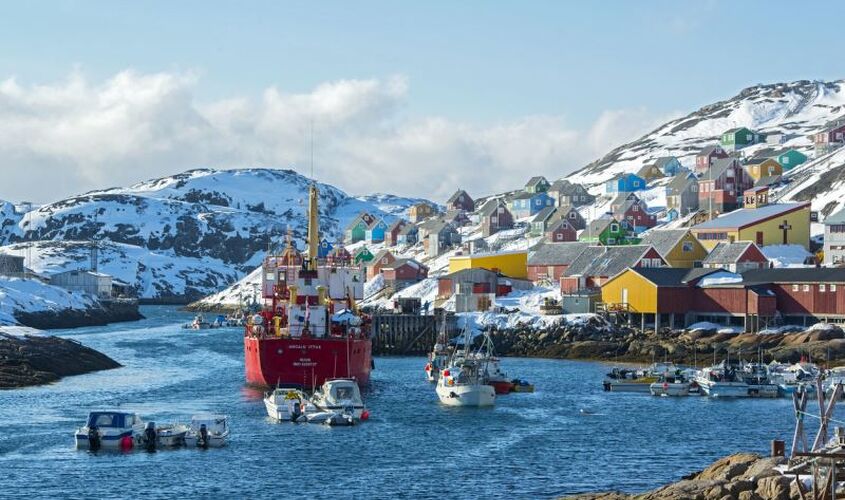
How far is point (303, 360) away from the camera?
8081cm

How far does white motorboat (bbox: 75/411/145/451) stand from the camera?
185ft

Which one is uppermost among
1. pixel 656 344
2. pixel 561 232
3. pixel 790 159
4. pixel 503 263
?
pixel 790 159

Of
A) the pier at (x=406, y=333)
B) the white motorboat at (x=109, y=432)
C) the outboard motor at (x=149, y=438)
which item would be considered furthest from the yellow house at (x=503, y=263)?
the outboard motor at (x=149, y=438)

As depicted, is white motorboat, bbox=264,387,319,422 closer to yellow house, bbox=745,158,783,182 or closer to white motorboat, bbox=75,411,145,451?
white motorboat, bbox=75,411,145,451

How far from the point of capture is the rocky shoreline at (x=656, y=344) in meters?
95.6

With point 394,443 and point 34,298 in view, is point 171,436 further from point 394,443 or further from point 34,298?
point 34,298

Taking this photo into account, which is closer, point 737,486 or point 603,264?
point 737,486

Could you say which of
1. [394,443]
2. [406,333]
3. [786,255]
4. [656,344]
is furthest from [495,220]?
[394,443]

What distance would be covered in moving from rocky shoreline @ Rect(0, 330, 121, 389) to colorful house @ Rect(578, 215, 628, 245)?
59301mm

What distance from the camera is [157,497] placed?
46531 millimetres

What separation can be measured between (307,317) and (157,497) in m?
36.6

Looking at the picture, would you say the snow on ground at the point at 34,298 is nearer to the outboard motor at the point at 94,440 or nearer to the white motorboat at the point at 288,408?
the white motorboat at the point at 288,408

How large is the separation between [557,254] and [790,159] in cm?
5706

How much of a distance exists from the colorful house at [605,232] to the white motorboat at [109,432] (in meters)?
89.4
